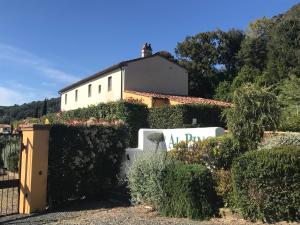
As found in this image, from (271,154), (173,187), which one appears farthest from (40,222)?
(271,154)

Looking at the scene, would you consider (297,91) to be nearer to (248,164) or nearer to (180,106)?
(180,106)

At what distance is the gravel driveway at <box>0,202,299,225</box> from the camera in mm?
9125

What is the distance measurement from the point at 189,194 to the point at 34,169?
4.65 m

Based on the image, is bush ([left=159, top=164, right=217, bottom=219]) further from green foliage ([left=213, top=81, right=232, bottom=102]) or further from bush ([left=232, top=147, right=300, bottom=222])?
green foliage ([left=213, top=81, right=232, bottom=102])

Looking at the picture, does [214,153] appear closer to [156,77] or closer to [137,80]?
[137,80]

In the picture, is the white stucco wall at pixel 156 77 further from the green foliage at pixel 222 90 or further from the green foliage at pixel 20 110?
the green foliage at pixel 20 110

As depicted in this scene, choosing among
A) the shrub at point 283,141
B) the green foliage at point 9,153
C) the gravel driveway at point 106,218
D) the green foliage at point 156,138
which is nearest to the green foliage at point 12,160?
the green foliage at point 9,153

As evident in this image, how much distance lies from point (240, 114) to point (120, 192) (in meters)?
4.66

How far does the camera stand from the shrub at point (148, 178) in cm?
1056

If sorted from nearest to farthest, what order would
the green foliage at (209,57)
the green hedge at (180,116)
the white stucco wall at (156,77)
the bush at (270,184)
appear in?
the bush at (270,184) < the green hedge at (180,116) < the white stucco wall at (156,77) < the green foliage at (209,57)

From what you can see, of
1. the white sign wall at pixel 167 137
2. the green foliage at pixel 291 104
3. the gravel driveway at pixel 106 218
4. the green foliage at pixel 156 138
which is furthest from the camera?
the green foliage at pixel 291 104

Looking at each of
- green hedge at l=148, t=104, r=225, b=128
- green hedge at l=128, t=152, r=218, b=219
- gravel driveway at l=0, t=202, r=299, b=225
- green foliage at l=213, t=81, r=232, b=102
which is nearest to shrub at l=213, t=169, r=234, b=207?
green hedge at l=128, t=152, r=218, b=219

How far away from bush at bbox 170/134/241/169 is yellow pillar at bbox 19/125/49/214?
3.82 meters

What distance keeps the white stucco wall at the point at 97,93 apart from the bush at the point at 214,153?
64.5ft
